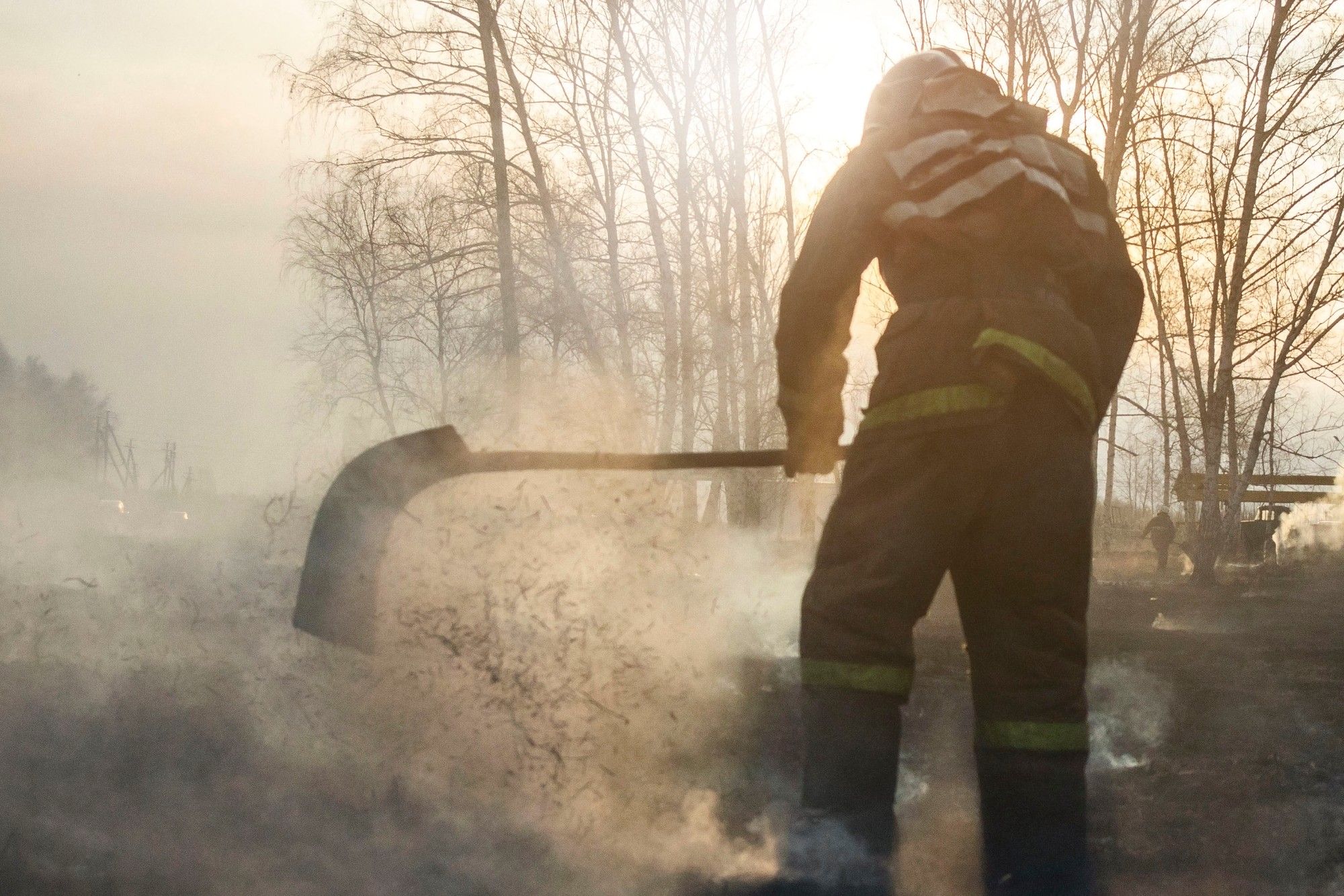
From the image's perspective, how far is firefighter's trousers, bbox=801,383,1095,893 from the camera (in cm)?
227

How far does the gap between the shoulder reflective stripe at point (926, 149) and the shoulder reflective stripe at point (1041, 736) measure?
3.77 feet

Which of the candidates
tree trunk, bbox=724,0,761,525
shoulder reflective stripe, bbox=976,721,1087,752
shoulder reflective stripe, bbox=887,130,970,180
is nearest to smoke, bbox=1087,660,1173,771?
shoulder reflective stripe, bbox=976,721,1087,752

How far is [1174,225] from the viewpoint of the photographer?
12.5 metres

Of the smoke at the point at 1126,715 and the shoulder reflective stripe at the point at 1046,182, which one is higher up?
the shoulder reflective stripe at the point at 1046,182

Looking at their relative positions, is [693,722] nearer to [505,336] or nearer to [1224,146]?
[505,336]

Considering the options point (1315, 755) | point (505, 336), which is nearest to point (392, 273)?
point (505, 336)

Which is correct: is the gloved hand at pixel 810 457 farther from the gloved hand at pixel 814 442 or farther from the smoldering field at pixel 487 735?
the smoldering field at pixel 487 735

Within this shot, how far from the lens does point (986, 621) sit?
238 centimetres

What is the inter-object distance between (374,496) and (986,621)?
58.4 inches

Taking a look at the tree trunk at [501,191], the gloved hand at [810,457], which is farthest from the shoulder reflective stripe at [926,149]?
the tree trunk at [501,191]

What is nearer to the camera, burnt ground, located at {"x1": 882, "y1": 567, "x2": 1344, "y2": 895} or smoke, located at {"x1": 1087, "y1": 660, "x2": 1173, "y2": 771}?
burnt ground, located at {"x1": 882, "y1": 567, "x2": 1344, "y2": 895}

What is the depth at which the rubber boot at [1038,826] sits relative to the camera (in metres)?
2.23

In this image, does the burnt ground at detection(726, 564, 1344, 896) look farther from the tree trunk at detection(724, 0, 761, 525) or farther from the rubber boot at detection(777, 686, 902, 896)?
the tree trunk at detection(724, 0, 761, 525)

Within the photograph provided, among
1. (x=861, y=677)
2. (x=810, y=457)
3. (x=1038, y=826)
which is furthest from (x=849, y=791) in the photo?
(x=810, y=457)
